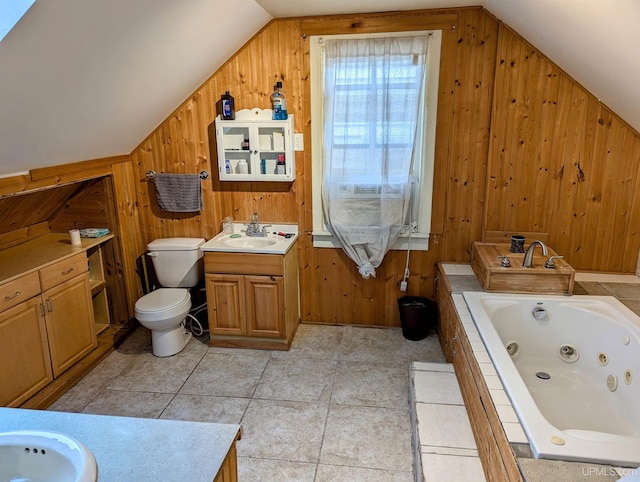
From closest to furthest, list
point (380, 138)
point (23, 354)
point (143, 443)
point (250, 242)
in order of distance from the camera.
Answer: point (143, 443)
point (23, 354)
point (380, 138)
point (250, 242)

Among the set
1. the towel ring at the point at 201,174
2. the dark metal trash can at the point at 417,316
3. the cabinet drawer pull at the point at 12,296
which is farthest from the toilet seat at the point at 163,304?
the dark metal trash can at the point at 417,316

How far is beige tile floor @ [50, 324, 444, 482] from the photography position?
2.37 meters

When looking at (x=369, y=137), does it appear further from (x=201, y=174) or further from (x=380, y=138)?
(x=201, y=174)

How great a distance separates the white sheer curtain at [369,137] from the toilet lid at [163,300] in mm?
1234

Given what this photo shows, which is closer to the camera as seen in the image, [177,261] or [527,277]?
[527,277]

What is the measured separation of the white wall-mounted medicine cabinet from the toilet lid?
0.94 m

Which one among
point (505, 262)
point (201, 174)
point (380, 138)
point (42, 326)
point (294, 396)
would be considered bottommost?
point (294, 396)

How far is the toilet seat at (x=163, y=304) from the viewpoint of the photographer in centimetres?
322

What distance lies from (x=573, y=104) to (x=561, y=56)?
42cm

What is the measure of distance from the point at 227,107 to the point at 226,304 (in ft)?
4.79

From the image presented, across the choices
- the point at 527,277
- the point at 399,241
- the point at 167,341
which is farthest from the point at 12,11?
the point at 527,277

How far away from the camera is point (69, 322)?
3.00m

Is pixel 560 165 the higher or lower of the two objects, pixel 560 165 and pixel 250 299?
the higher

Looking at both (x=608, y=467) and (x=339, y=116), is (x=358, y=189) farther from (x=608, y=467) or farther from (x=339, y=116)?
(x=608, y=467)
